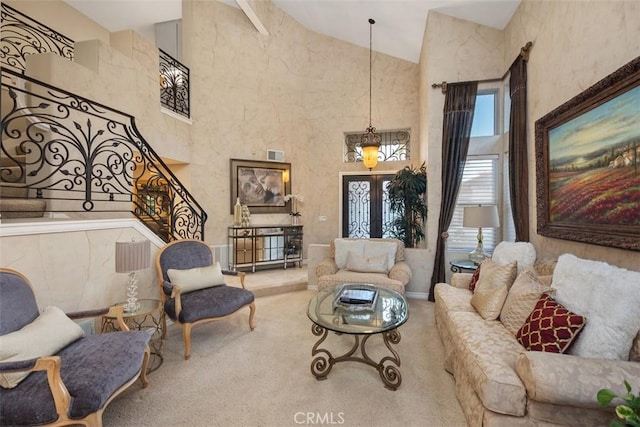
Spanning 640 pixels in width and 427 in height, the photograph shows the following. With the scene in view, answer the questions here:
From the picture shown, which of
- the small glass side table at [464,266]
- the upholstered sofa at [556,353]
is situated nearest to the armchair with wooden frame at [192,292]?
the upholstered sofa at [556,353]

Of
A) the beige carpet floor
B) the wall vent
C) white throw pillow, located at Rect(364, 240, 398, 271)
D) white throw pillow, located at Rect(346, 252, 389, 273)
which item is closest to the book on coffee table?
the beige carpet floor

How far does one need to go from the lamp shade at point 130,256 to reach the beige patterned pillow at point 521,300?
3.17 m

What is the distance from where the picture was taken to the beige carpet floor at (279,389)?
1.91m

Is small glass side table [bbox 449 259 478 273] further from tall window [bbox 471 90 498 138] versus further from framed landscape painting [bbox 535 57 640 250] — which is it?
tall window [bbox 471 90 498 138]

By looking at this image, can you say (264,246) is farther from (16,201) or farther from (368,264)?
(16,201)

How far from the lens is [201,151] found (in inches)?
211

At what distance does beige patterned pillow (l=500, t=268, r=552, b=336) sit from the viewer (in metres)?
2.13

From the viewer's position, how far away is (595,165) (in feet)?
7.23

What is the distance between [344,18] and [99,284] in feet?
19.2

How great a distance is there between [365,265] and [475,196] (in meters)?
2.01

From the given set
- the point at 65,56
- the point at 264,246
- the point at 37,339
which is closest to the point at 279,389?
the point at 37,339

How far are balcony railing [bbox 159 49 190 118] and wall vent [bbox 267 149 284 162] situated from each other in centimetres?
171

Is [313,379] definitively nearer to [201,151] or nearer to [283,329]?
[283,329]

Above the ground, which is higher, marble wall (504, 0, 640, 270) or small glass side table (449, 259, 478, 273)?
marble wall (504, 0, 640, 270)
